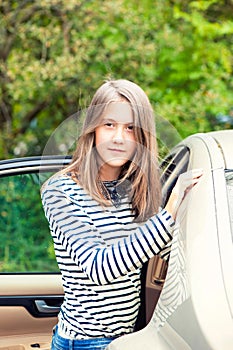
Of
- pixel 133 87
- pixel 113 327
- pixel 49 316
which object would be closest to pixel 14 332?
pixel 49 316

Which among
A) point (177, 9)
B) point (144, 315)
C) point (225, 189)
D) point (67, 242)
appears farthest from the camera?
point (177, 9)

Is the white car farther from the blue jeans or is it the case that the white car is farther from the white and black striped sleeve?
the blue jeans

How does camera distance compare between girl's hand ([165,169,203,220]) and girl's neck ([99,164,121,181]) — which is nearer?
girl's hand ([165,169,203,220])

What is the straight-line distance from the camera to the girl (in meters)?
2.51

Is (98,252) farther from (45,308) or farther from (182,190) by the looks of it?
(45,308)

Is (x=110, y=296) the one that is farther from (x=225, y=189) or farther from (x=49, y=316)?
(x=49, y=316)

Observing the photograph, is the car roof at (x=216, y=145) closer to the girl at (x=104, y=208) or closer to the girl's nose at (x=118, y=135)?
the girl at (x=104, y=208)

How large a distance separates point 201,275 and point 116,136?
62cm

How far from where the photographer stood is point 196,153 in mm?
2641

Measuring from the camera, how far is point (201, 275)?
211cm

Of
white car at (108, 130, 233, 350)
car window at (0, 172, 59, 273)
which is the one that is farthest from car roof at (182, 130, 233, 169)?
car window at (0, 172, 59, 273)

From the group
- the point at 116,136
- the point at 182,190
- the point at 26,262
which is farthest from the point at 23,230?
the point at 182,190

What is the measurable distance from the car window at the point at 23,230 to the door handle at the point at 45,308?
0.27 meters

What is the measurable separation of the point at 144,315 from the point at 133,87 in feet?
2.58
